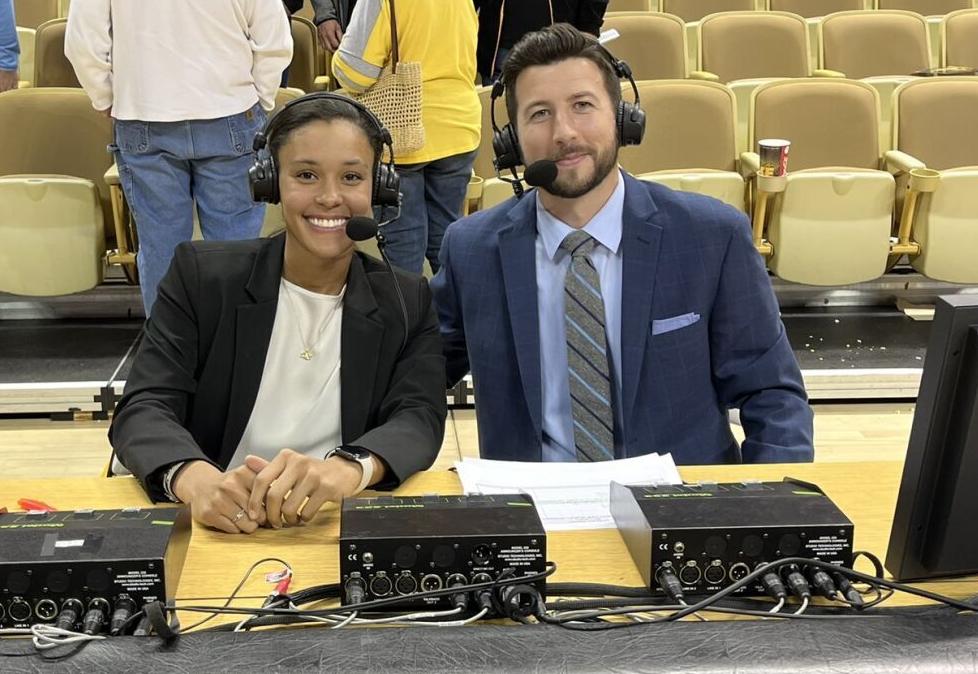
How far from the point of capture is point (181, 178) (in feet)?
9.30

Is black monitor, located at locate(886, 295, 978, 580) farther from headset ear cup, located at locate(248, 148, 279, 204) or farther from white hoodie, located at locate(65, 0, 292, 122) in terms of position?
white hoodie, located at locate(65, 0, 292, 122)

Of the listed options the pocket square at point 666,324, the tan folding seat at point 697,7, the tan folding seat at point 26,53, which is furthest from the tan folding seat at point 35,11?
the pocket square at point 666,324

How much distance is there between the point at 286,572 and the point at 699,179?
2342mm

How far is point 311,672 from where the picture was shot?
805mm

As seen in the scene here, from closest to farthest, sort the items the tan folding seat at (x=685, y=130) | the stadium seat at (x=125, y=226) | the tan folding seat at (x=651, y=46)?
the stadium seat at (x=125, y=226) → the tan folding seat at (x=685, y=130) → the tan folding seat at (x=651, y=46)

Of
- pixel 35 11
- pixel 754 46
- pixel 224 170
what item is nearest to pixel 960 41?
pixel 754 46

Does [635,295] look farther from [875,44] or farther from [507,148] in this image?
[875,44]

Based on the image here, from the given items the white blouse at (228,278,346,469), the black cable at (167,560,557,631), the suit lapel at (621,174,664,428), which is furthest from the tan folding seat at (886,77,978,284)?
the black cable at (167,560,557,631)

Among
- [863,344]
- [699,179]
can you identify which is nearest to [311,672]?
[699,179]

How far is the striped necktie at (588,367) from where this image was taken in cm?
165

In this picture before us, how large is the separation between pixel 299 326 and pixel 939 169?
2777 millimetres

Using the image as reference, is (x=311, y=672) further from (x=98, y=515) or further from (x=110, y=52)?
(x=110, y=52)

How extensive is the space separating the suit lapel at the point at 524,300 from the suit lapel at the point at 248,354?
35 centimetres

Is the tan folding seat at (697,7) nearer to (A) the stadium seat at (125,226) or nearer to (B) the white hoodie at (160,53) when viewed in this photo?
(A) the stadium seat at (125,226)
